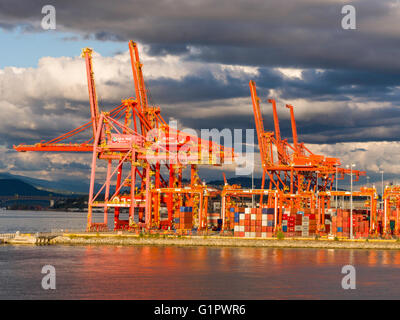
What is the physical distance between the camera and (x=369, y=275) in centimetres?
6350

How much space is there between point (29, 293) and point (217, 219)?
63761 millimetres

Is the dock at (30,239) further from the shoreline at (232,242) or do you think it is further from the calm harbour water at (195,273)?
the calm harbour water at (195,273)

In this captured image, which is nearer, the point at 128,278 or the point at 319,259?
the point at 128,278

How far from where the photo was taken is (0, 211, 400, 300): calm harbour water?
2063 inches

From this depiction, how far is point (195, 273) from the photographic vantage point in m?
63.4

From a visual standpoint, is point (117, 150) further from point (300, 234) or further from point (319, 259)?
point (319, 259)

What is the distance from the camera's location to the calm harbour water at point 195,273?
52406 millimetres
